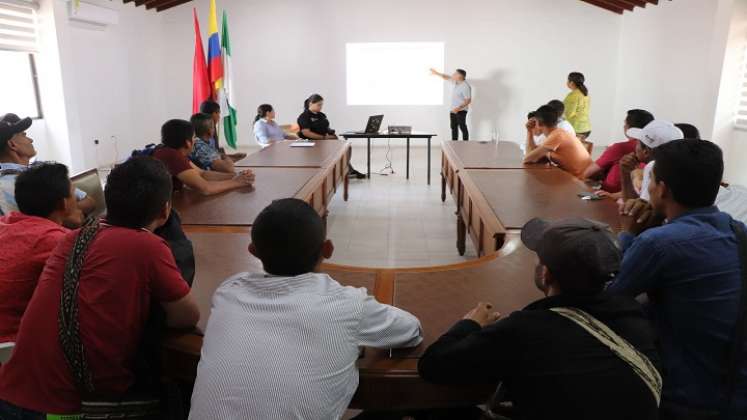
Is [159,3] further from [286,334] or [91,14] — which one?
[286,334]

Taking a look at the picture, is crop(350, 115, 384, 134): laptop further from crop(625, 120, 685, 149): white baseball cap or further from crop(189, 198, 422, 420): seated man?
crop(189, 198, 422, 420): seated man

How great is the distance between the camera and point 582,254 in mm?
979

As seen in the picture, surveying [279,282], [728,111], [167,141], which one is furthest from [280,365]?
[728,111]

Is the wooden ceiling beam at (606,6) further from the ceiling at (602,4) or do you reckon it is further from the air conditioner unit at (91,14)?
Result: the air conditioner unit at (91,14)

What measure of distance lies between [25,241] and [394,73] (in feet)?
27.0

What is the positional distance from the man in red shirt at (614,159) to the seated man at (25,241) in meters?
2.55

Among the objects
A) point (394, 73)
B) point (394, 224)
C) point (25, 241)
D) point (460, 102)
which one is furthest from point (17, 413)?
point (394, 73)

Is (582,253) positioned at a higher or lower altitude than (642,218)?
higher

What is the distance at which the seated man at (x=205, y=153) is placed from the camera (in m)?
3.37

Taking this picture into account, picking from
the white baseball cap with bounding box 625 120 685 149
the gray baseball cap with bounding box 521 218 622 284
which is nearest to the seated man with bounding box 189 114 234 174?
the white baseball cap with bounding box 625 120 685 149

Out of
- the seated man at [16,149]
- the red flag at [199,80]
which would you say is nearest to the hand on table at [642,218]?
the seated man at [16,149]

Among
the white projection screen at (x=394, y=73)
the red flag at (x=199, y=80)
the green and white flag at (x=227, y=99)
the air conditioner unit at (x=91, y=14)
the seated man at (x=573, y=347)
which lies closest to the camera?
the seated man at (x=573, y=347)

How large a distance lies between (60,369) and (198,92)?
Result: 4525 mm

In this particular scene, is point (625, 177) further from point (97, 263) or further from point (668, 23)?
point (668, 23)
